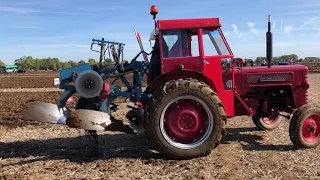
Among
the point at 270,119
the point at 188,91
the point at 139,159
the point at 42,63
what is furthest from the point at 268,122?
the point at 42,63

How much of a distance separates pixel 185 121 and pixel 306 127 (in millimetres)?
2325

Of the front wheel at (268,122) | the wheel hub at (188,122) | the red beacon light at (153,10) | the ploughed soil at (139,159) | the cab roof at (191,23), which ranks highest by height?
the red beacon light at (153,10)

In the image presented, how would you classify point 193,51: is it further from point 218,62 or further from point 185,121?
point 185,121

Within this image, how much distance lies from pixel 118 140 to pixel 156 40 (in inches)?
98.3

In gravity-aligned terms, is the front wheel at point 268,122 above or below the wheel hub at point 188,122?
below

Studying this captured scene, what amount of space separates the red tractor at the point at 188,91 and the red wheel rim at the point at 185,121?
18 millimetres

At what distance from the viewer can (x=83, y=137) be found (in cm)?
815

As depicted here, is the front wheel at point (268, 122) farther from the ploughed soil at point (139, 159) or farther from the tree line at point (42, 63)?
the tree line at point (42, 63)

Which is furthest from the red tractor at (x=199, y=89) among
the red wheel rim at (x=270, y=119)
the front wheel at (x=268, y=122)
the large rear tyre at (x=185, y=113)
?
the red wheel rim at (x=270, y=119)

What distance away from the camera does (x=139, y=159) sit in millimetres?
6141

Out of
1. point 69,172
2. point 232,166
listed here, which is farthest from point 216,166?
point 69,172

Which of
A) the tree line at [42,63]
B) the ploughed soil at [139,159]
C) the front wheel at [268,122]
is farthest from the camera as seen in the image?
the tree line at [42,63]

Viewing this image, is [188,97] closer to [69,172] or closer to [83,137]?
[69,172]

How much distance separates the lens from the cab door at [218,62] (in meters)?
6.26
